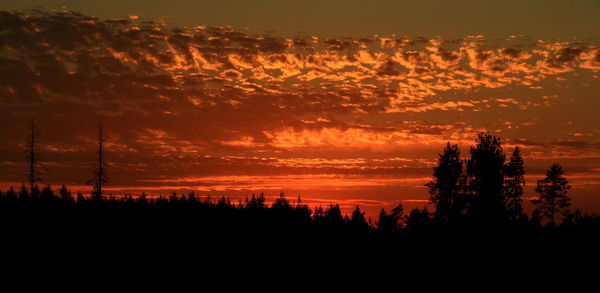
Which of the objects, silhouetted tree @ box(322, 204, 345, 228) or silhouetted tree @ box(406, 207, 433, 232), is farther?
silhouetted tree @ box(322, 204, 345, 228)

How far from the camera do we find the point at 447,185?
74188mm

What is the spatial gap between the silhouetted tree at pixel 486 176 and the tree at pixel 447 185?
328cm

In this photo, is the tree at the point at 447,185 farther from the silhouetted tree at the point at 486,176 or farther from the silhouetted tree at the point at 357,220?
the silhouetted tree at the point at 357,220

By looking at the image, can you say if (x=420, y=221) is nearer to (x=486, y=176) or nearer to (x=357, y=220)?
(x=486, y=176)

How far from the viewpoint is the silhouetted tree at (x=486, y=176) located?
224 feet

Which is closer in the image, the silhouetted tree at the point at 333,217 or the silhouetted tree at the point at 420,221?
the silhouetted tree at the point at 420,221

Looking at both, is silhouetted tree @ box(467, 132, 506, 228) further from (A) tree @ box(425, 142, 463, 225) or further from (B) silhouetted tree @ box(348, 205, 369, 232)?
(B) silhouetted tree @ box(348, 205, 369, 232)

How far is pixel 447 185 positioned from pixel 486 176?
5.78 meters

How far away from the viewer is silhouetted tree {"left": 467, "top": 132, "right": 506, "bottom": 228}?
2691 inches

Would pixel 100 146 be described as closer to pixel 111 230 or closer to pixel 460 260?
pixel 111 230

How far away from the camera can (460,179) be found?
7381 cm

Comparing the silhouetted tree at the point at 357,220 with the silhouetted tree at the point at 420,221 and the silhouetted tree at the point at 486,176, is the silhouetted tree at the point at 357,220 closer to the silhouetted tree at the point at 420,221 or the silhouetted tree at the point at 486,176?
the silhouetted tree at the point at 420,221

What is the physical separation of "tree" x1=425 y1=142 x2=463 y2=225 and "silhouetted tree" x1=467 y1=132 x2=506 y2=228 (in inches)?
129

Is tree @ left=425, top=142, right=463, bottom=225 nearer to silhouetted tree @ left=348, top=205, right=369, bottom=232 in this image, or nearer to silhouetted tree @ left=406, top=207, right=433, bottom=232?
silhouetted tree @ left=406, top=207, right=433, bottom=232
